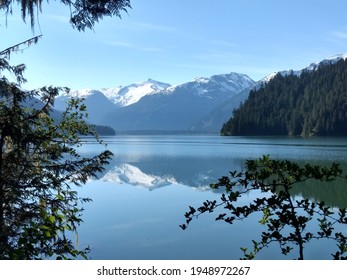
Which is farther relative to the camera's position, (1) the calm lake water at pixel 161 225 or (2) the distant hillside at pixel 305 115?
(2) the distant hillside at pixel 305 115

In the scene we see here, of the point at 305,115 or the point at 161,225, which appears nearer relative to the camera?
the point at 161,225

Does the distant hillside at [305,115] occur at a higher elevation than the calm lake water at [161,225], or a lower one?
higher

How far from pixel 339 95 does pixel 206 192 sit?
161 metres

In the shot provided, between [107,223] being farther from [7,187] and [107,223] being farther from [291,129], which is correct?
[291,129]

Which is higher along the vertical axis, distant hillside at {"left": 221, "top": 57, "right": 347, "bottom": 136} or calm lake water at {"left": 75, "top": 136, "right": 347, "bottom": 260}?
distant hillside at {"left": 221, "top": 57, "right": 347, "bottom": 136}

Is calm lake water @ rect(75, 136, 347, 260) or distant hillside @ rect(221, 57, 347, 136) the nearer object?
calm lake water @ rect(75, 136, 347, 260)

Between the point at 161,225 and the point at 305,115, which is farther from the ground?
the point at 305,115

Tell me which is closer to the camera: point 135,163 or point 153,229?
point 153,229
